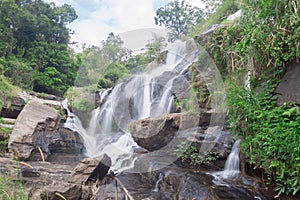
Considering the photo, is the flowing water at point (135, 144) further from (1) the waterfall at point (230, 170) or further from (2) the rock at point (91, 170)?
(2) the rock at point (91, 170)

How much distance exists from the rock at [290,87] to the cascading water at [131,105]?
3.62 m

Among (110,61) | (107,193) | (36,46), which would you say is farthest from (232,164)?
(36,46)

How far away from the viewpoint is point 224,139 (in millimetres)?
4332

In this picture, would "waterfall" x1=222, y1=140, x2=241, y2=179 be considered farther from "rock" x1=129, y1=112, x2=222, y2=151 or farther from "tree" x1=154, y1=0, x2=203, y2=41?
"tree" x1=154, y1=0, x2=203, y2=41

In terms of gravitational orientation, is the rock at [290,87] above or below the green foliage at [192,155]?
above

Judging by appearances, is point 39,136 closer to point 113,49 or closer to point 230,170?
point 113,49

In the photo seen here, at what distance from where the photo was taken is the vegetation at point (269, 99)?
2.12m

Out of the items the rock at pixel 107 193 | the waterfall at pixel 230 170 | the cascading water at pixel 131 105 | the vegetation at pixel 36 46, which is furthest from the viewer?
the vegetation at pixel 36 46

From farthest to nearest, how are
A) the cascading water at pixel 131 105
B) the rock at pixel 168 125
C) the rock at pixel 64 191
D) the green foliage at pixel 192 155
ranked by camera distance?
the cascading water at pixel 131 105 → the rock at pixel 168 125 → the green foliage at pixel 192 155 → the rock at pixel 64 191

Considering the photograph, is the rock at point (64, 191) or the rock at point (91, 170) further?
the rock at point (91, 170)

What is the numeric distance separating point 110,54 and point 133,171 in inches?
114

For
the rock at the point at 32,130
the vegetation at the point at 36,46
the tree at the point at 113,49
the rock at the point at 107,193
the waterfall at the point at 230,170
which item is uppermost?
the vegetation at the point at 36,46

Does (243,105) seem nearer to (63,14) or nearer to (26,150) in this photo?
(26,150)

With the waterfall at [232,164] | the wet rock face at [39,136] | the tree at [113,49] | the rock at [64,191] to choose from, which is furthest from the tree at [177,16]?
the rock at [64,191]
